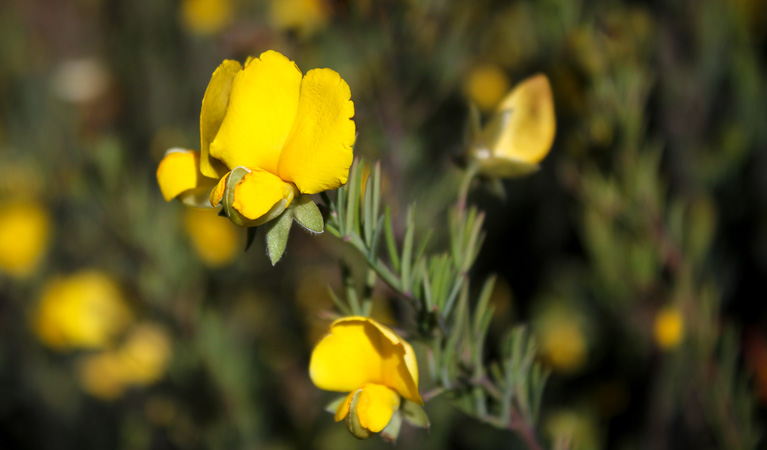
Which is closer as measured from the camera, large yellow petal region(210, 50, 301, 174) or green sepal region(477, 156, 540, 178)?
large yellow petal region(210, 50, 301, 174)

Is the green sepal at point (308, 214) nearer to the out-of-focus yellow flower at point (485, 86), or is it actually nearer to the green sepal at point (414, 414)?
the green sepal at point (414, 414)

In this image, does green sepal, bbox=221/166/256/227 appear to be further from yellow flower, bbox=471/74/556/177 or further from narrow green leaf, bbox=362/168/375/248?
yellow flower, bbox=471/74/556/177

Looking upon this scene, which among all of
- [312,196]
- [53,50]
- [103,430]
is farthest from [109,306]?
[53,50]

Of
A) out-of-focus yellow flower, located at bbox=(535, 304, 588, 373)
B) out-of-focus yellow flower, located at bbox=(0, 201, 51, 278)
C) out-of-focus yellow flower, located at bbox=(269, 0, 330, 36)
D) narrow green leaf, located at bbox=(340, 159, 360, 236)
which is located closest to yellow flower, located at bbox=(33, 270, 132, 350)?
out-of-focus yellow flower, located at bbox=(0, 201, 51, 278)

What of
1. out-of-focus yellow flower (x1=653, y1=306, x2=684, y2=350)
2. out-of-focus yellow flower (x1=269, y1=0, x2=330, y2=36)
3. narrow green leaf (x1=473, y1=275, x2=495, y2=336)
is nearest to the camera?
narrow green leaf (x1=473, y1=275, x2=495, y2=336)

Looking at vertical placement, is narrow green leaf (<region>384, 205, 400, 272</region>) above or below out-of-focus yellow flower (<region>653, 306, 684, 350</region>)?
above

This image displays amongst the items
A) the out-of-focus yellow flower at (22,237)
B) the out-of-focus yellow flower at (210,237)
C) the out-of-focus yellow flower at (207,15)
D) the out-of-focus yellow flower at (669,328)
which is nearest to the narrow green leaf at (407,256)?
the out-of-focus yellow flower at (669,328)

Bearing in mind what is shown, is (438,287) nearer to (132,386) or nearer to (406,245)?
(406,245)
